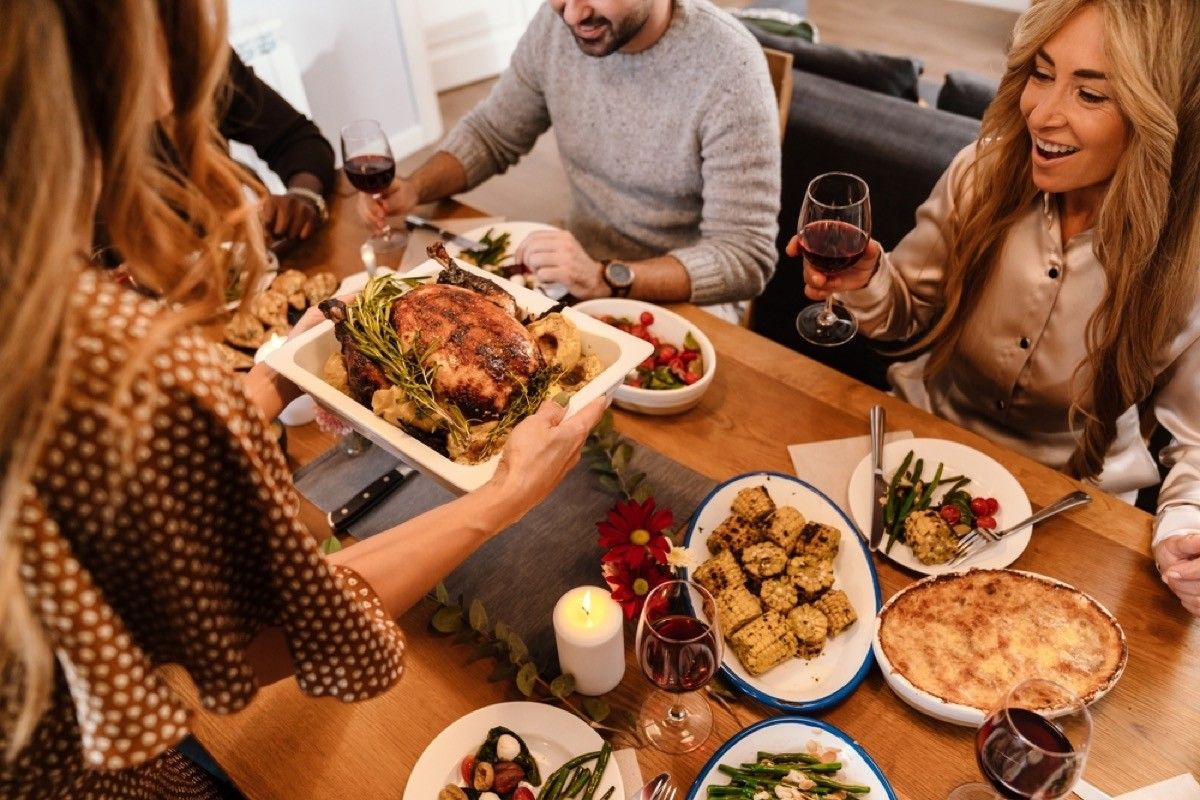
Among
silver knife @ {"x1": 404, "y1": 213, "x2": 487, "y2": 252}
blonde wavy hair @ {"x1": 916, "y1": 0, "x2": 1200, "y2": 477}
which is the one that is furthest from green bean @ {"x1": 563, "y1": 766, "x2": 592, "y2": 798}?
silver knife @ {"x1": 404, "y1": 213, "x2": 487, "y2": 252}

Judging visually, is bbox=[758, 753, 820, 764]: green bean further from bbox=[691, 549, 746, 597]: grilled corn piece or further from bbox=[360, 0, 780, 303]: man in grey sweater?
bbox=[360, 0, 780, 303]: man in grey sweater

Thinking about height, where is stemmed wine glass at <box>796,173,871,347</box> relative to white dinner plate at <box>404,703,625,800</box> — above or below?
above

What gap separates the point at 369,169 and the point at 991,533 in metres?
1.44

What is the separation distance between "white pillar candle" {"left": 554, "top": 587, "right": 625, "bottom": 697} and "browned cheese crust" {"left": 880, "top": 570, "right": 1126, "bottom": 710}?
1.18 ft

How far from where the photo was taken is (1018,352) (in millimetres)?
1631

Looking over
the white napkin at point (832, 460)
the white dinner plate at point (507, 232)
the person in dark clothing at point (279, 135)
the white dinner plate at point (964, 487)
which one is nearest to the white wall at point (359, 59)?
the person in dark clothing at point (279, 135)

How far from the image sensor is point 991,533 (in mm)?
1242

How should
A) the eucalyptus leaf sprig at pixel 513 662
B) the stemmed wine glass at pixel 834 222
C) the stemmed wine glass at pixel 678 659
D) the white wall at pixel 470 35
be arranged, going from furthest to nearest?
the white wall at pixel 470 35, the stemmed wine glass at pixel 834 222, the eucalyptus leaf sprig at pixel 513 662, the stemmed wine glass at pixel 678 659

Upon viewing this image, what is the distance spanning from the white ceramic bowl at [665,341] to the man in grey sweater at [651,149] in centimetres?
11

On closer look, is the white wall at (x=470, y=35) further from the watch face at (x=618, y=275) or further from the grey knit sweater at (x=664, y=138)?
the watch face at (x=618, y=275)

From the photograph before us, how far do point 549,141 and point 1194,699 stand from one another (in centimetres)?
391

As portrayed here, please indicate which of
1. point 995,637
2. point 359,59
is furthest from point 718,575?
point 359,59

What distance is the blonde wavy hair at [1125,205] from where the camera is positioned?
48.7 inches

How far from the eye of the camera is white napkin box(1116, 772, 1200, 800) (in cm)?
98
